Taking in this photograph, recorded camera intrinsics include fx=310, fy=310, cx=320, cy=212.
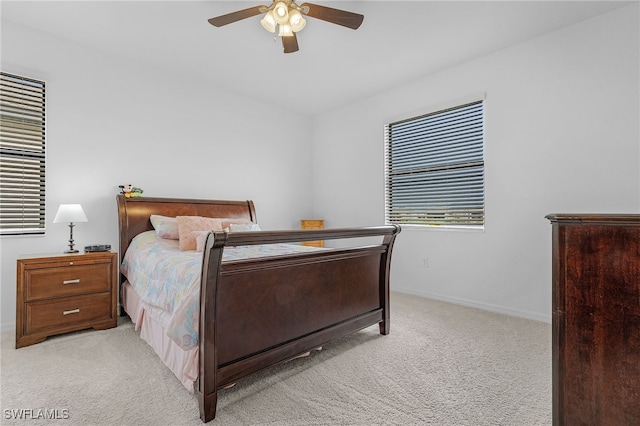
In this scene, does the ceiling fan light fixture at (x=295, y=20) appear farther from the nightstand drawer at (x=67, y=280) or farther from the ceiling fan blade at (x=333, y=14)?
the nightstand drawer at (x=67, y=280)

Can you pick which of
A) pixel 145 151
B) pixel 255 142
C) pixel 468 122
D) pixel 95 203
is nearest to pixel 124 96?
pixel 145 151

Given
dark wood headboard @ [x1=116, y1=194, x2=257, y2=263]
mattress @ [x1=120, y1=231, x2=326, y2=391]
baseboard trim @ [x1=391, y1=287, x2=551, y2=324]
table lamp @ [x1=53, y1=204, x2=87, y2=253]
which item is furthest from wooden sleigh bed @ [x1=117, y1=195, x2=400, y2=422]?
dark wood headboard @ [x1=116, y1=194, x2=257, y2=263]

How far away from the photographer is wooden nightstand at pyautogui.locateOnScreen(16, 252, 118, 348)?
2438mm

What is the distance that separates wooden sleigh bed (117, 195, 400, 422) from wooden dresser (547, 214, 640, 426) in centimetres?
125

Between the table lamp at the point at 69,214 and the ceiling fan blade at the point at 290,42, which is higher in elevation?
the ceiling fan blade at the point at 290,42

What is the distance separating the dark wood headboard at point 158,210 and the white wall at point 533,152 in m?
2.29

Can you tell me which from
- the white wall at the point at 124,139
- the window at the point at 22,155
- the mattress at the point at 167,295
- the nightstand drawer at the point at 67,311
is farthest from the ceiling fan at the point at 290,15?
the nightstand drawer at the point at 67,311

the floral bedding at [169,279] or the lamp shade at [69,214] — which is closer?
the floral bedding at [169,279]

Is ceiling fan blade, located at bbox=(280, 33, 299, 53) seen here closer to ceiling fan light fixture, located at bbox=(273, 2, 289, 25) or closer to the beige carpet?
ceiling fan light fixture, located at bbox=(273, 2, 289, 25)

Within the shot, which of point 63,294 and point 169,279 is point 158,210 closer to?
point 63,294

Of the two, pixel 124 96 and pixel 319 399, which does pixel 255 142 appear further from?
pixel 319 399

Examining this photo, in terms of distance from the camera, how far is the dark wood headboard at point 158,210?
3.22 metres

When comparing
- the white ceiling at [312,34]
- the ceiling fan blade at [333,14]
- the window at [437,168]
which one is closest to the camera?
the ceiling fan blade at [333,14]

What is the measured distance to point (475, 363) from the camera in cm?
217
